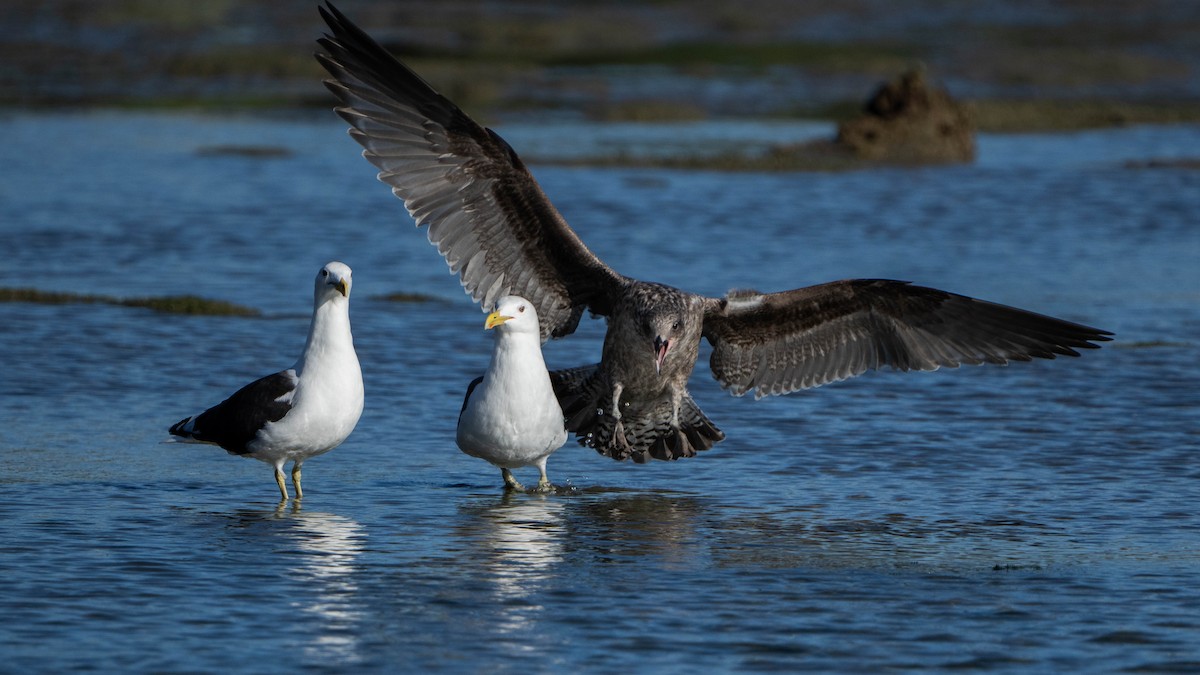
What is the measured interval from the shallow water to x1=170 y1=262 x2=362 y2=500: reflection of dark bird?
32cm

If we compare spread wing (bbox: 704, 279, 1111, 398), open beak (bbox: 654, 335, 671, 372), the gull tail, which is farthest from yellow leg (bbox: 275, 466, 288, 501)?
spread wing (bbox: 704, 279, 1111, 398)

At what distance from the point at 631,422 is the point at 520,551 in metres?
1.67

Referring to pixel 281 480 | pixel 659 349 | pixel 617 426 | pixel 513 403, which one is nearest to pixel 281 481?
pixel 281 480

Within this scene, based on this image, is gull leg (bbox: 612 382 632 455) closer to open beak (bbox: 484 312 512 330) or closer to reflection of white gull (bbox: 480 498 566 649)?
reflection of white gull (bbox: 480 498 566 649)

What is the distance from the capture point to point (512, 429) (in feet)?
27.8

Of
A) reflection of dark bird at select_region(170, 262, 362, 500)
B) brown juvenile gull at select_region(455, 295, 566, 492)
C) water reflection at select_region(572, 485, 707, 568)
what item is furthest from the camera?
brown juvenile gull at select_region(455, 295, 566, 492)

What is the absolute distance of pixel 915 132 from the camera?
2312 cm

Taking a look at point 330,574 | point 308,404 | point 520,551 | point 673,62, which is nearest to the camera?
point 330,574

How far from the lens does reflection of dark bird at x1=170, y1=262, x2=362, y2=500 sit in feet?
26.9

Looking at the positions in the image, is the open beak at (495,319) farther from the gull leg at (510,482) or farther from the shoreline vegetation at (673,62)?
the shoreline vegetation at (673,62)

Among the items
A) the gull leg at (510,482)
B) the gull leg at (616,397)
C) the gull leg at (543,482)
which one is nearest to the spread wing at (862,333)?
the gull leg at (616,397)

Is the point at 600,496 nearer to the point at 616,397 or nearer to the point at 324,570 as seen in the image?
the point at 616,397

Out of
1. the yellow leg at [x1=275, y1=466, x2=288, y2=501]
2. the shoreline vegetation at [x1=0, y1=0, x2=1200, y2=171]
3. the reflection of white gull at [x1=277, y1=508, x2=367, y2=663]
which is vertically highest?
the shoreline vegetation at [x1=0, y1=0, x2=1200, y2=171]

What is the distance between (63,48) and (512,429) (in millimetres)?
32429
